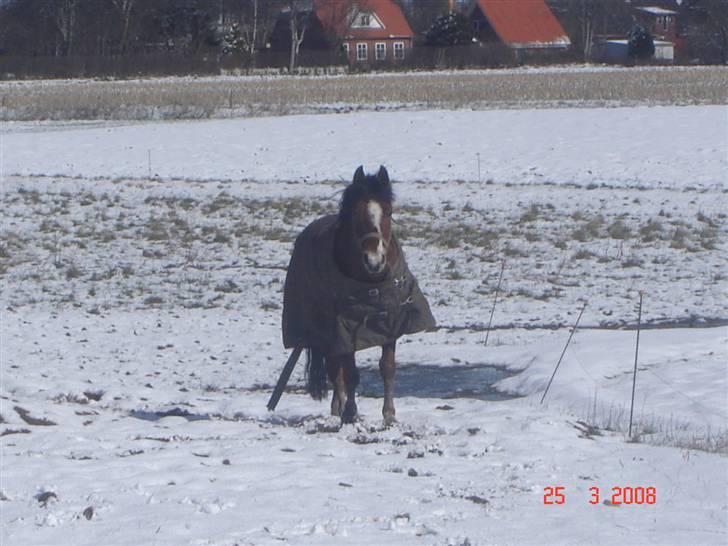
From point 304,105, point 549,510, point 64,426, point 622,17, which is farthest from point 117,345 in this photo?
point 622,17

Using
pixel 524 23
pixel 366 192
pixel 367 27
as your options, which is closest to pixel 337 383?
pixel 366 192

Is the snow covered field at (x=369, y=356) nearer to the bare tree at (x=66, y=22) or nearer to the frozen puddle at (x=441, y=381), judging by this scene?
the frozen puddle at (x=441, y=381)

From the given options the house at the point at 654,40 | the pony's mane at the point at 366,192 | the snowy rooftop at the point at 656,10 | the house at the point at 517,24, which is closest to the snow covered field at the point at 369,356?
the pony's mane at the point at 366,192

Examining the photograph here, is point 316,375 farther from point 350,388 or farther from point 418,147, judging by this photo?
point 418,147

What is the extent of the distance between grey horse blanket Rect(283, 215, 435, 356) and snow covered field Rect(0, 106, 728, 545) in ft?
2.04

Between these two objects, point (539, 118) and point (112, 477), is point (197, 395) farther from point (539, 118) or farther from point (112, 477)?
point (539, 118)

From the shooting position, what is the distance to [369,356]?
10844mm

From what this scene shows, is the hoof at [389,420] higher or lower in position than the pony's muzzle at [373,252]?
lower

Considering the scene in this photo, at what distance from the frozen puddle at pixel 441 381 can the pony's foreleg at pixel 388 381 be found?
1.27 m

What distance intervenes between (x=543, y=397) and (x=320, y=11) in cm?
7618

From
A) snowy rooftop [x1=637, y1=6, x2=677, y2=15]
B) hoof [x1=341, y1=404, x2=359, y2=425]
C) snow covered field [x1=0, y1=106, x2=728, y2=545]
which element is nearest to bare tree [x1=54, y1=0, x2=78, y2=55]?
snow covered field [x1=0, y1=106, x2=728, y2=545]

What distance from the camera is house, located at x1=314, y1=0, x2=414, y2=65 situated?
80.8 m

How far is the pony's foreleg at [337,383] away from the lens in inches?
311

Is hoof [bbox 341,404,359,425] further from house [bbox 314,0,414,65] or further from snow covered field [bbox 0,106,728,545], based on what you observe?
house [bbox 314,0,414,65]
